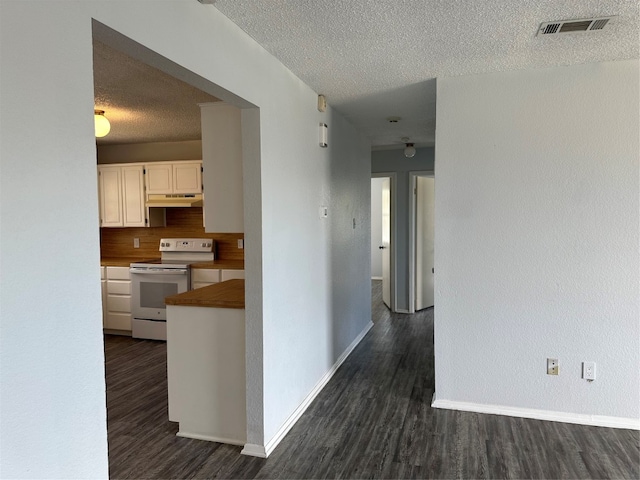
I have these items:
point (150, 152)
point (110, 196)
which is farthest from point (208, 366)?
point (150, 152)

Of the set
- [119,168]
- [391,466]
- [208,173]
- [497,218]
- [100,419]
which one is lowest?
[391,466]

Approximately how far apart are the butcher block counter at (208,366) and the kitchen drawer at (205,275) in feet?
7.45

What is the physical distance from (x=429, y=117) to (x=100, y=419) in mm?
3850

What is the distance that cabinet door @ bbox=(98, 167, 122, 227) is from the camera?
5.72 m

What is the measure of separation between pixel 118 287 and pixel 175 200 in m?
1.23

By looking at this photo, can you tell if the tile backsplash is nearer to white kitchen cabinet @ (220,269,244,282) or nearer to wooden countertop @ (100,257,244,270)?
wooden countertop @ (100,257,244,270)

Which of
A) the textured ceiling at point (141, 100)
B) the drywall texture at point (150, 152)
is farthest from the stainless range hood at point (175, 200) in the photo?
the textured ceiling at point (141, 100)

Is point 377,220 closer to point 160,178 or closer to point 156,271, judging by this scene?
point 160,178

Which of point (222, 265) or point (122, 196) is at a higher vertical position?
point (122, 196)

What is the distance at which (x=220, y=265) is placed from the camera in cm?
532

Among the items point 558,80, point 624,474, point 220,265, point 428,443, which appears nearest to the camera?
point 624,474

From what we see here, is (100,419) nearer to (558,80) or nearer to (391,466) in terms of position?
(391,466)

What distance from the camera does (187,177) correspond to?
5.48 m

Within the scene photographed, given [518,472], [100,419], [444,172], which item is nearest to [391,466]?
[518,472]
